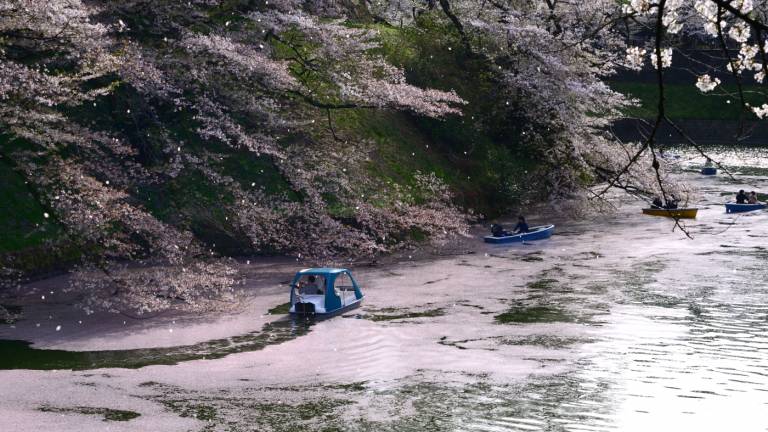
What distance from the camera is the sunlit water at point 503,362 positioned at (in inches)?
667

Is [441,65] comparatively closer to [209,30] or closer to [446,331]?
[209,30]

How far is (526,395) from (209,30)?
1923 centimetres

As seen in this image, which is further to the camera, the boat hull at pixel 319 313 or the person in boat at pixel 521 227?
the person in boat at pixel 521 227

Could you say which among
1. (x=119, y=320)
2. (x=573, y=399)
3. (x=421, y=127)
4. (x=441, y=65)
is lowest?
(x=573, y=399)

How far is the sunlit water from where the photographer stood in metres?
16.9

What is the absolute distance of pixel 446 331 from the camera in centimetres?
2342

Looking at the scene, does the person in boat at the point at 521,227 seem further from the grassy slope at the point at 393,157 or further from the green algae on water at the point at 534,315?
the green algae on water at the point at 534,315

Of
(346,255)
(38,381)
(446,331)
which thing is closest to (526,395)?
(446,331)

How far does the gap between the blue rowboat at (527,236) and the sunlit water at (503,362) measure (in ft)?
10.3

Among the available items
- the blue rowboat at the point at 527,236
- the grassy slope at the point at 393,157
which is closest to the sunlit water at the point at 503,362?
the blue rowboat at the point at 527,236

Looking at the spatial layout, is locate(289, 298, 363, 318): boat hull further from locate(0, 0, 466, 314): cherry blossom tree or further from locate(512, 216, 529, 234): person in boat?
locate(512, 216, 529, 234): person in boat

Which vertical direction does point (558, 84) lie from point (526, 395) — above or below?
above

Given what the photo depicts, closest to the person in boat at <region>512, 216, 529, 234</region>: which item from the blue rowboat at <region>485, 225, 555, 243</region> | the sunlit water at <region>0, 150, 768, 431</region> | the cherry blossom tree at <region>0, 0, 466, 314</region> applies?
the blue rowboat at <region>485, 225, 555, 243</region>

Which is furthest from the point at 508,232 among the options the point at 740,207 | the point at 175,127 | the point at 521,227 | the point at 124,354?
the point at 124,354
